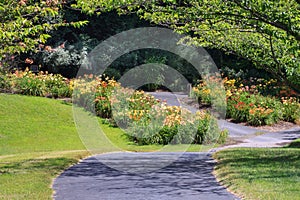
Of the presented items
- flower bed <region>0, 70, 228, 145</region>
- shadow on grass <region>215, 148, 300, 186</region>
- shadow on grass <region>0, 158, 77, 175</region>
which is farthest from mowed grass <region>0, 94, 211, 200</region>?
shadow on grass <region>215, 148, 300, 186</region>

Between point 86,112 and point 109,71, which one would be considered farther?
point 109,71

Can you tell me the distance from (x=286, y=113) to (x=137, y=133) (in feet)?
28.7

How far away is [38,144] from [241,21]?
9.05m

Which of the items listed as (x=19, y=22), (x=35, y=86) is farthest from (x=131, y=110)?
(x=19, y=22)

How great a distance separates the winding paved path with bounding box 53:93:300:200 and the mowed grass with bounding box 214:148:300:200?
0.27 metres

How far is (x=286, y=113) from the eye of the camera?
2453 cm

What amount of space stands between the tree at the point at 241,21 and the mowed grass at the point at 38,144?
372cm

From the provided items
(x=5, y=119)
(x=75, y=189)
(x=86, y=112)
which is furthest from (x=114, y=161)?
(x=86, y=112)

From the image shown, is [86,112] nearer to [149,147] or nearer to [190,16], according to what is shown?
[149,147]

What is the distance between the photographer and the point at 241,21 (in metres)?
11.1

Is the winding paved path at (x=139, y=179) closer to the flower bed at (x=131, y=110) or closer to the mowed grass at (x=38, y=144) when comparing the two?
the mowed grass at (x=38, y=144)

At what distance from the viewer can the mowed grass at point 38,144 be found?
377 inches

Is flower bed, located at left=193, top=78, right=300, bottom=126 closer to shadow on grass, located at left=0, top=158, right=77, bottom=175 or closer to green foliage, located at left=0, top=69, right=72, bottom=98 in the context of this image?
green foliage, located at left=0, top=69, right=72, bottom=98

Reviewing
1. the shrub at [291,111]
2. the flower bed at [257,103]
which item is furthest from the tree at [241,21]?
the shrub at [291,111]
